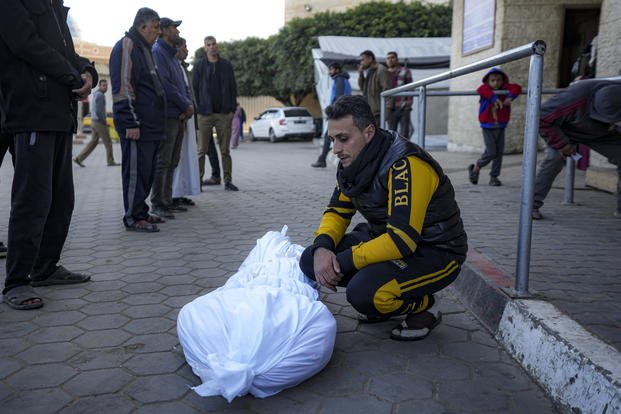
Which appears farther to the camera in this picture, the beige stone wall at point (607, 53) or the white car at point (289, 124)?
the white car at point (289, 124)

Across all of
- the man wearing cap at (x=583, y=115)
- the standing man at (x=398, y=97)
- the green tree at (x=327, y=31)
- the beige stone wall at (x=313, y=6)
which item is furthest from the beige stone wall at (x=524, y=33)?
the beige stone wall at (x=313, y=6)

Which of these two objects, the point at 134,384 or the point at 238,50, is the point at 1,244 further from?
the point at 238,50

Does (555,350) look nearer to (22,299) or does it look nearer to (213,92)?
(22,299)

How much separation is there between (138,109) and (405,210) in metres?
3.22

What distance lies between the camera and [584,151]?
7.56m

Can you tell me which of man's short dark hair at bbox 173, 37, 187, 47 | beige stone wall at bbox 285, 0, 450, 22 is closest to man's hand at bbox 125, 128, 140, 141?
man's short dark hair at bbox 173, 37, 187, 47

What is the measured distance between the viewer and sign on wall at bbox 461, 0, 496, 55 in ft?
34.8

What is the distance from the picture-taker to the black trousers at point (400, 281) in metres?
2.54

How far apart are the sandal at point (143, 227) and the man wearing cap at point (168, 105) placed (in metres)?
0.60

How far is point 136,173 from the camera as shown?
190 inches

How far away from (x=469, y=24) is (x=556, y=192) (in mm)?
6555

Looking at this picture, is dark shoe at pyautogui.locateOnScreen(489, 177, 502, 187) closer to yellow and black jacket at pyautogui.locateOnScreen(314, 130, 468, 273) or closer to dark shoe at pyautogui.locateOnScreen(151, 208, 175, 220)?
dark shoe at pyautogui.locateOnScreen(151, 208, 175, 220)

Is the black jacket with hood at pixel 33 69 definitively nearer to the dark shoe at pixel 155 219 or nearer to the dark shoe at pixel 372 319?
the dark shoe at pixel 372 319

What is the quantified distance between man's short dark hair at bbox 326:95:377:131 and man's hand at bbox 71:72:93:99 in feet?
5.07
